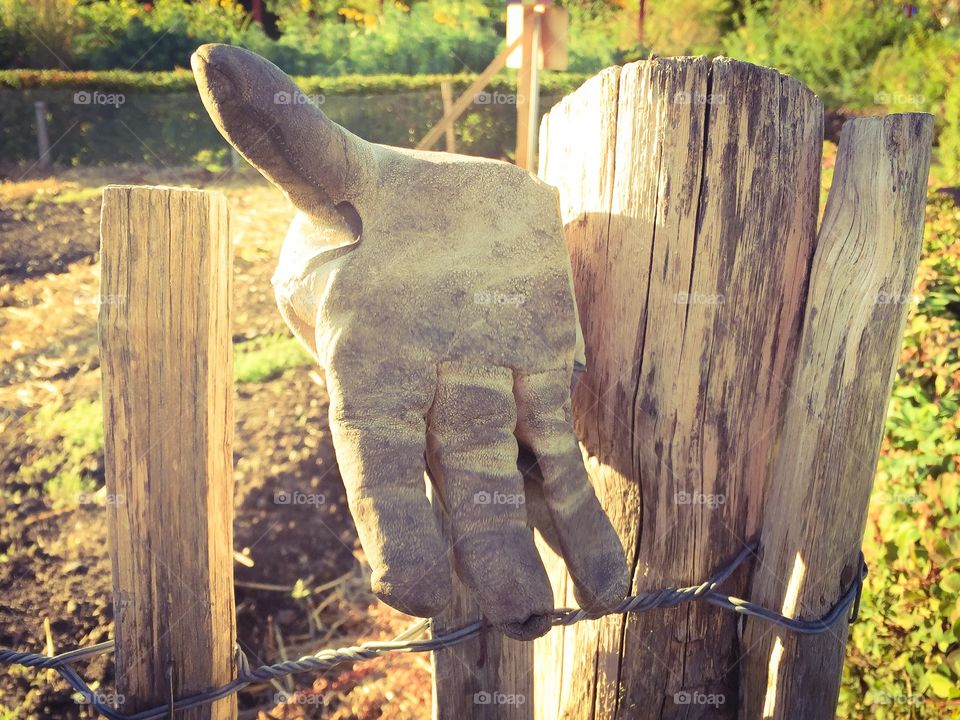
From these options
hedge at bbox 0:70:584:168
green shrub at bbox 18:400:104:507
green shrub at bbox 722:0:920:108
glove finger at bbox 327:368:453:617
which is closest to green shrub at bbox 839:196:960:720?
glove finger at bbox 327:368:453:617

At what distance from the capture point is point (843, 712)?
280cm

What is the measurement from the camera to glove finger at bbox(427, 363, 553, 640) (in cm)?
110

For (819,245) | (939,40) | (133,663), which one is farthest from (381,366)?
(939,40)

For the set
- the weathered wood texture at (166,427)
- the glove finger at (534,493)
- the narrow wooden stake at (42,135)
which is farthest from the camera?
the narrow wooden stake at (42,135)

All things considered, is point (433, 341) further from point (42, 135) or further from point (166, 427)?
point (42, 135)

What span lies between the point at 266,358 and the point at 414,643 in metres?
3.90

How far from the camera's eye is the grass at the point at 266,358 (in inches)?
189

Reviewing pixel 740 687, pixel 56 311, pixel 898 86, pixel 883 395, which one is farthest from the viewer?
pixel 898 86

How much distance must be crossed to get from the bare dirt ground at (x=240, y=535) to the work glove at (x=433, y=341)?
6.42 feet

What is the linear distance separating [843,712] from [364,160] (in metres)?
2.93

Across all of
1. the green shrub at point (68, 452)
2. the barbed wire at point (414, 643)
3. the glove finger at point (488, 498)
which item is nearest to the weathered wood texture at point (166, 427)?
the barbed wire at point (414, 643)

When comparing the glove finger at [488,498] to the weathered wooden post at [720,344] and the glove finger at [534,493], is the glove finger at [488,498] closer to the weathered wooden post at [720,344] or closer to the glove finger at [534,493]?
the glove finger at [534,493]

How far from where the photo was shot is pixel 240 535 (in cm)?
380

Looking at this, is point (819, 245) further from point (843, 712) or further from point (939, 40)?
point (939, 40)
